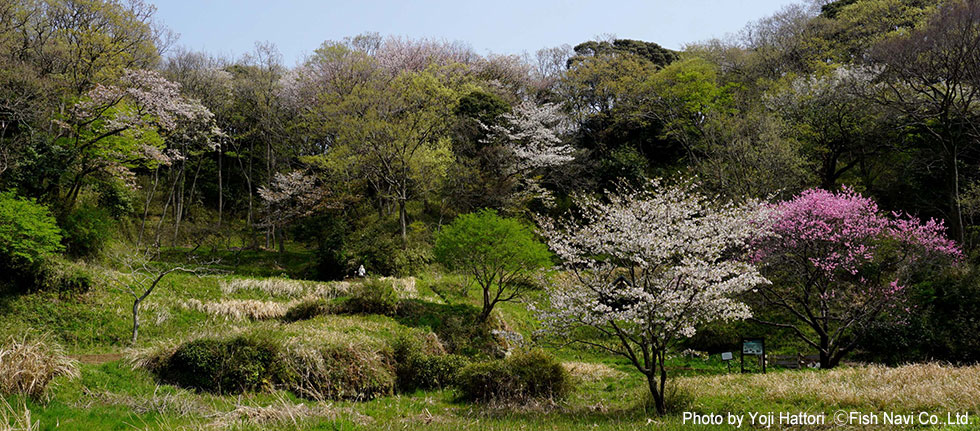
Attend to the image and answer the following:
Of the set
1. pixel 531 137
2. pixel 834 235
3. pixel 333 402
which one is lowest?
pixel 333 402

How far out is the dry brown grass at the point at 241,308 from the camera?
16141 mm

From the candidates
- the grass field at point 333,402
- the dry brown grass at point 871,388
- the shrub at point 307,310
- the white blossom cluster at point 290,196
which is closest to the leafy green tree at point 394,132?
the white blossom cluster at point 290,196

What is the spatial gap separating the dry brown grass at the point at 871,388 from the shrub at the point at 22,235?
18.0 m

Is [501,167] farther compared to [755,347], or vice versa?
[501,167]

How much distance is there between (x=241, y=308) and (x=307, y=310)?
2.14m

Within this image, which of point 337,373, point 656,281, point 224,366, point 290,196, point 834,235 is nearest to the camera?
point 656,281

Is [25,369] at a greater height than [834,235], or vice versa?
[834,235]

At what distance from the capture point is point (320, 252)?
22859 millimetres

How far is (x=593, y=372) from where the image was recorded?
48.1 ft

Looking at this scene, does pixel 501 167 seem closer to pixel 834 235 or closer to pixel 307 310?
pixel 307 310

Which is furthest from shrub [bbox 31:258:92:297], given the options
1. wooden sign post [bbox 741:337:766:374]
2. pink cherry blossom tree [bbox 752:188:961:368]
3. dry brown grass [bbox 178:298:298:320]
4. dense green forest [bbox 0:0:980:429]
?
pink cherry blossom tree [bbox 752:188:961:368]

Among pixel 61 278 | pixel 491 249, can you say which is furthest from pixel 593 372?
pixel 61 278

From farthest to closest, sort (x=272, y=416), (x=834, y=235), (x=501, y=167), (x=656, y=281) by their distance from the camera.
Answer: (x=501, y=167)
(x=834, y=235)
(x=656, y=281)
(x=272, y=416)

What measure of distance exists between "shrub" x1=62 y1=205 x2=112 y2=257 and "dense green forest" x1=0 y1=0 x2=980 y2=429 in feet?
0.36
